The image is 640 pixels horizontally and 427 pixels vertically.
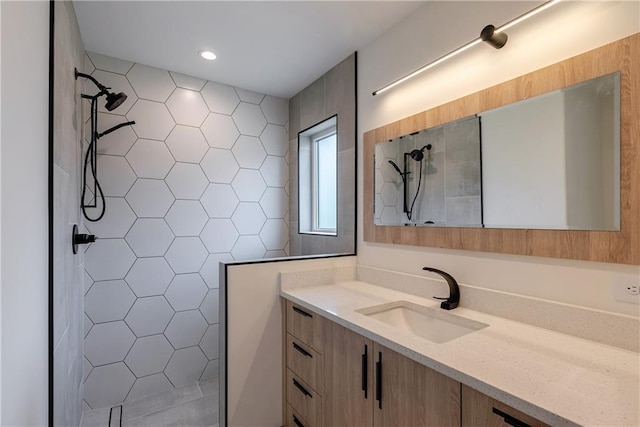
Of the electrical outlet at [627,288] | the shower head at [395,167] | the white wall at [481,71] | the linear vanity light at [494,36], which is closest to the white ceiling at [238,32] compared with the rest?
the white wall at [481,71]

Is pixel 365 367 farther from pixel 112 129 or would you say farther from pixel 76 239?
pixel 112 129

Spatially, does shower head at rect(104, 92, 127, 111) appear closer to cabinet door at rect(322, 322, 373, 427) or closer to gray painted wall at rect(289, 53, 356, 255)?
gray painted wall at rect(289, 53, 356, 255)

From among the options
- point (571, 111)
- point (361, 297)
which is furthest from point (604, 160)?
point (361, 297)

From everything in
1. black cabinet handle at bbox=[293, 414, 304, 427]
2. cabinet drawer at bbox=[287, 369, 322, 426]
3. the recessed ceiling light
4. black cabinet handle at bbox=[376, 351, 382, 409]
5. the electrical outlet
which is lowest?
black cabinet handle at bbox=[293, 414, 304, 427]

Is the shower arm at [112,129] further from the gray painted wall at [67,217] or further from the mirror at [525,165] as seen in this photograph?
the mirror at [525,165]

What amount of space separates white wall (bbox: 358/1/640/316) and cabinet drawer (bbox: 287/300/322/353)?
0.61 m

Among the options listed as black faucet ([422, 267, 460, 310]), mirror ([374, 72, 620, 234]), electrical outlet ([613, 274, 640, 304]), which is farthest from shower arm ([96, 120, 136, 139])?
electrical outlet ([613, 274, 640, 304])

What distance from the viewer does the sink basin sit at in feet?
4.44

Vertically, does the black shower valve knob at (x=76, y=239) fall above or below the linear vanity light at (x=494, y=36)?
below

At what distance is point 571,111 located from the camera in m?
1.15

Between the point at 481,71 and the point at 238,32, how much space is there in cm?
145

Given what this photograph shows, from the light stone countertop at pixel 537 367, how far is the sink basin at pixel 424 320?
51 millimetres

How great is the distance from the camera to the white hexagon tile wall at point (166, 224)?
2164 millimetres

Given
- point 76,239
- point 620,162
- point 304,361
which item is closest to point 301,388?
point 304,361
